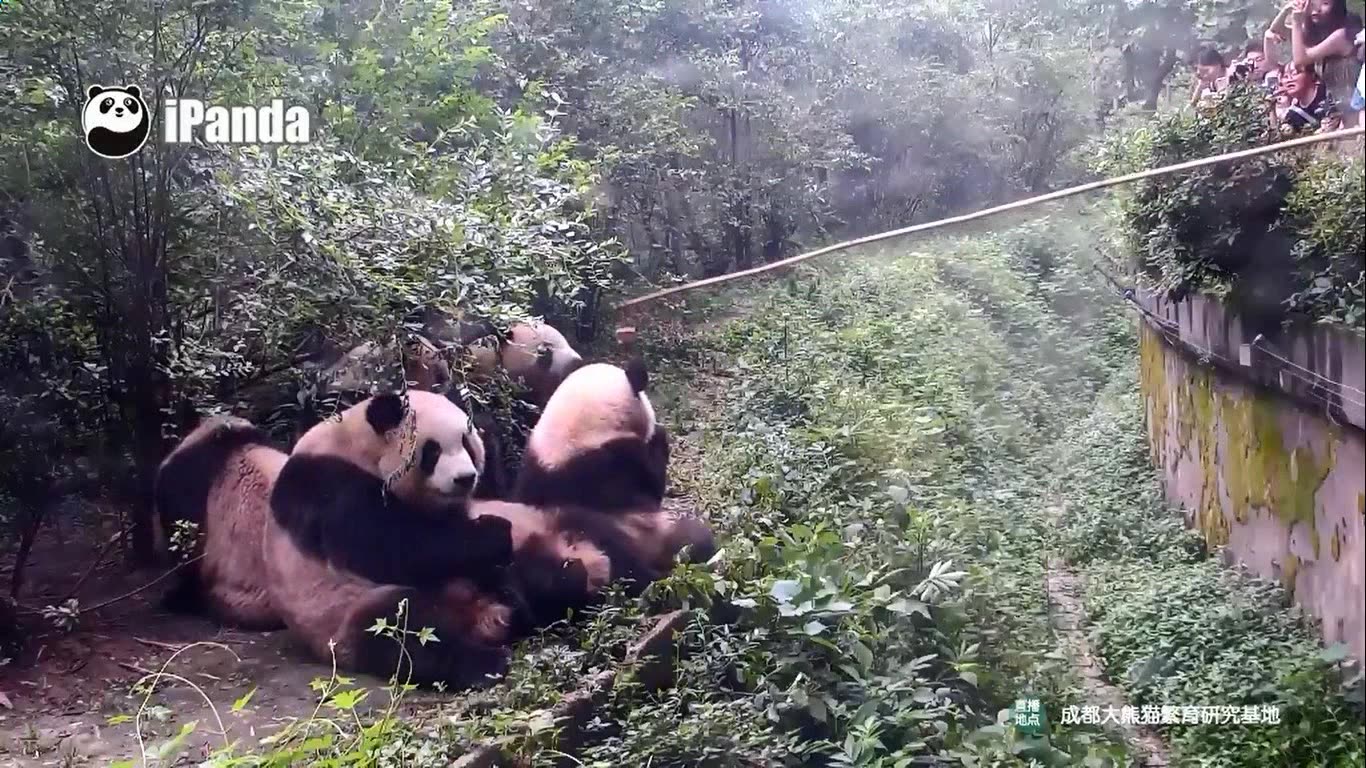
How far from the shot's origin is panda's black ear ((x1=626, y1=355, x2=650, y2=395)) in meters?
3.59

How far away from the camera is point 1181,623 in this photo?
2.89 metres

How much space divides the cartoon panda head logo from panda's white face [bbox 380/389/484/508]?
1156 millimetres

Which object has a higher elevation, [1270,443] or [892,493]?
[1270,443]

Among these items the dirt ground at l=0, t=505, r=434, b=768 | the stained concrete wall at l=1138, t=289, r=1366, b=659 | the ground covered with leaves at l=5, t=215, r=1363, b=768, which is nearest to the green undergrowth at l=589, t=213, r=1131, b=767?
the ground covered with leaves at l=5, t=215, r=1363, b=768

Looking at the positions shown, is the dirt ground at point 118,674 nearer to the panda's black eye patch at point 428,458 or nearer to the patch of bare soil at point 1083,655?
the panda's black eye patch at point 428,458

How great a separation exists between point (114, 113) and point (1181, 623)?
338 centimetres

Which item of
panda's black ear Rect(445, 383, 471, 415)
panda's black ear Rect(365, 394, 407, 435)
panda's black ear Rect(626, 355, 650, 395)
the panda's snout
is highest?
panda's black ear Rect(626, 355, 650, 395)

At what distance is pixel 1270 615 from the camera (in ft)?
9.00

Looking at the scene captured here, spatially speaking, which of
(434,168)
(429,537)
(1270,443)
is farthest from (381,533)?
(1270,443)

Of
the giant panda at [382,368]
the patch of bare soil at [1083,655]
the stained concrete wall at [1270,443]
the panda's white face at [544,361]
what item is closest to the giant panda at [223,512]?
the giant panda at [382,368]

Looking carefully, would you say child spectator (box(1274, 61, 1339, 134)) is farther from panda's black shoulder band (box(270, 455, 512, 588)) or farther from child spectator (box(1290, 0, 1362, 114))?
panda's black shoulder band (box(270, 455, 512, 588))

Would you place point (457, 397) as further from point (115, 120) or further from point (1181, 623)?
point (1181, 623)

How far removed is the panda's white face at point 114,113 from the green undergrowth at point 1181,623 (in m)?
2.94

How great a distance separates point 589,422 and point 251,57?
153 centimetres
